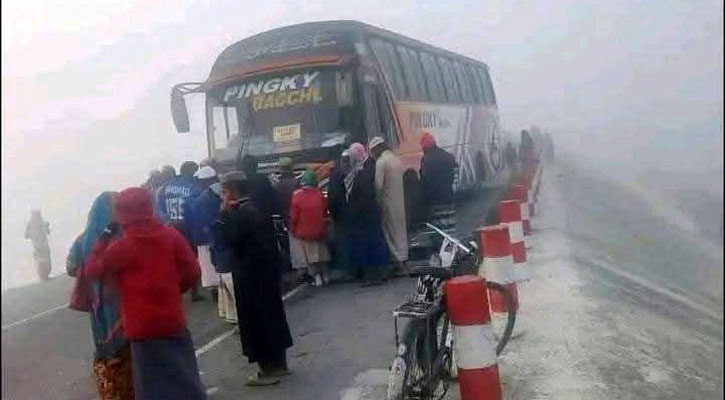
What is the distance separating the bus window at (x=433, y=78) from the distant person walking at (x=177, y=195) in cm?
587

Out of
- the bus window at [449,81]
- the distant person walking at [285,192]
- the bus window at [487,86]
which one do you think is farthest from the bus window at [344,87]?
the bus window at [487,86]

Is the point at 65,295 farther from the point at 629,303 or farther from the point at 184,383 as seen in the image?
the point at 184,383

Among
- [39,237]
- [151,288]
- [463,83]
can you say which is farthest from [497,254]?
[463,83]

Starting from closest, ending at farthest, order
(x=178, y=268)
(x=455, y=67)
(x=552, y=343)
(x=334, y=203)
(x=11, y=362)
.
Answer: (x=178, y=268), (x=552, y=343), (x=11, y=362), (x=334, y=203), (x=455, y=67)

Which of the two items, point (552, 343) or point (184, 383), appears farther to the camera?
point (552, 343)

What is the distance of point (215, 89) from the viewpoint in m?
11.2

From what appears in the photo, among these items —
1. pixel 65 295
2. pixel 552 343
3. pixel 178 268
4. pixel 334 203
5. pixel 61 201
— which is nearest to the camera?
pixel 178 268

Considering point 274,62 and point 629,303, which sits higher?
point 274,62

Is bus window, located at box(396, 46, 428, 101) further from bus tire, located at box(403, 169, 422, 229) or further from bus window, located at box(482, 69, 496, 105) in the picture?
bus window, located at box(482, 69, 496, 105)

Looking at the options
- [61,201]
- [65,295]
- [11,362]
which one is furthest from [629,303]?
[65,295]

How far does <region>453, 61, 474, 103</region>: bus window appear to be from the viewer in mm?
16406

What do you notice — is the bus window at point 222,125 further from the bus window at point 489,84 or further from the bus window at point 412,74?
the bus window at point 489,84

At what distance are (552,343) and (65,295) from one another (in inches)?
357

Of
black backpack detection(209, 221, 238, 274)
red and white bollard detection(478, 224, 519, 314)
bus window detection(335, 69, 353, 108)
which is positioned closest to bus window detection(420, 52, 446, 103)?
bus window detection(335, 69, 353, 108)
